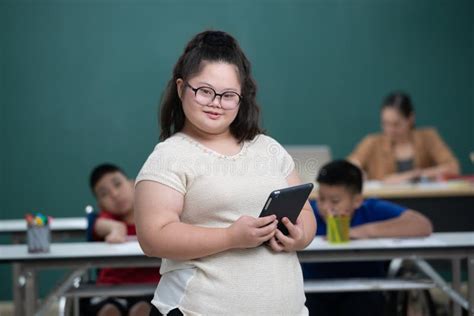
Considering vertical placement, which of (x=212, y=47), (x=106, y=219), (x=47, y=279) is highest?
(x=212, y=47)

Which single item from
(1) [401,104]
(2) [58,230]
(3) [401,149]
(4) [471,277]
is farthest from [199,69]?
(3) [401,149]

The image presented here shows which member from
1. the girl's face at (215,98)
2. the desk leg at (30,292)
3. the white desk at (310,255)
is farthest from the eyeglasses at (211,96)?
the desk leg at (30,292)

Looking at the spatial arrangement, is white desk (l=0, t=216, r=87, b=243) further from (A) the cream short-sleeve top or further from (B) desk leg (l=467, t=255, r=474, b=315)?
A: (A) the cream short-sleeve top

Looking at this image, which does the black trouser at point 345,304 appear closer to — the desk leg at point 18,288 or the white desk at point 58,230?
the desk leg at point 18,288

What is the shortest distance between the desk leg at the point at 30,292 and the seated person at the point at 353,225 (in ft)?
3.45

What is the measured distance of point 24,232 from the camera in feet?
13.9

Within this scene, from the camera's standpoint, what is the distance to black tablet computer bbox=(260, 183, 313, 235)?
1.58m

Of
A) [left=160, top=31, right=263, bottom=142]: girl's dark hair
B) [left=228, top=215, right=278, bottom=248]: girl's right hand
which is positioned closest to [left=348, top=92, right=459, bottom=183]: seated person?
[left=160, top=31, right=263, bottom=142]: girl's dark hair

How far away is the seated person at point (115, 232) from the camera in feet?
11.4

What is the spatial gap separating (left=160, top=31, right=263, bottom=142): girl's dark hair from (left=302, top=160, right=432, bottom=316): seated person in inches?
62.2

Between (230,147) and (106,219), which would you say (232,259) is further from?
(106,219)

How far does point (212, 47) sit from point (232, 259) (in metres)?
0.43

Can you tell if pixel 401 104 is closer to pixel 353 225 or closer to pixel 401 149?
pixel 401 149

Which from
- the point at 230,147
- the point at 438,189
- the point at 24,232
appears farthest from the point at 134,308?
the point at 438,189
